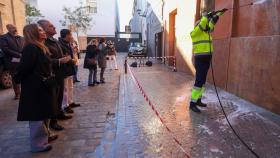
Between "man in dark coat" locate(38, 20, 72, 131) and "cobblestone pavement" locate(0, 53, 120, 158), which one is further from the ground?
"man in dark coat" locate(38, 20, 72, 131)

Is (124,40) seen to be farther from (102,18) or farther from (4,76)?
(4,76)

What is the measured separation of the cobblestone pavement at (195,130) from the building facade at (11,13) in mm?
9477

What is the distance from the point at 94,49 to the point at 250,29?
4991 mm

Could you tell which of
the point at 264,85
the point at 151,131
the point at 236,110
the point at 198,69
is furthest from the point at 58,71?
the point at 264,85

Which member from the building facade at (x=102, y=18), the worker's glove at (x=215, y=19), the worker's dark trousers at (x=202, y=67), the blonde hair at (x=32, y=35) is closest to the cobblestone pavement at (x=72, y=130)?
the blonde hair at (x=32, y=35)

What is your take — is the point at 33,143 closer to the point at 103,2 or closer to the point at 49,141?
the point at 49,141

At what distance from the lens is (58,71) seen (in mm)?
4234

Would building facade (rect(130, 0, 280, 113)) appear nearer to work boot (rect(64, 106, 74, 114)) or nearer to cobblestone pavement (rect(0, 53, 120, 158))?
cobblestone pavement (rect(0, 53, 120, 158))

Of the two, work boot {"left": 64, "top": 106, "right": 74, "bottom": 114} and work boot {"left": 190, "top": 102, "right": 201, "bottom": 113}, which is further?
work boot {"left": 64, "top": 106, "right": 74, "bottom": 114}

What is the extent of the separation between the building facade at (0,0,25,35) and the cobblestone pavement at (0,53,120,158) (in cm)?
665

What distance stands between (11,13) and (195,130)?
13.2 metres

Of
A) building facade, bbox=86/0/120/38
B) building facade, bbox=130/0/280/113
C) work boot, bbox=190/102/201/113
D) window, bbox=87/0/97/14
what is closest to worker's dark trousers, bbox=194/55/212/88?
work boot, bbox=190/102/201/113

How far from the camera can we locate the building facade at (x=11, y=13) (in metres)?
11.7

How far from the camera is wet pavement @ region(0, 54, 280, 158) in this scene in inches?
132
